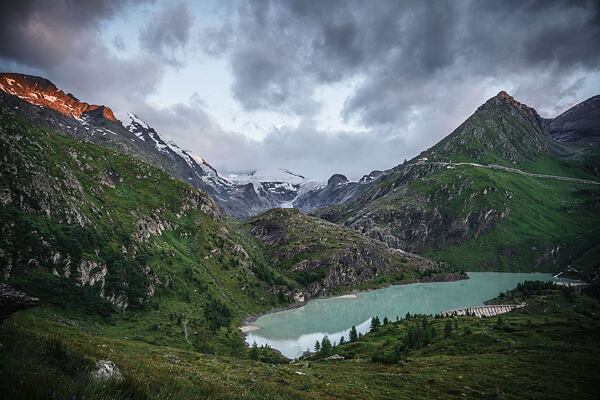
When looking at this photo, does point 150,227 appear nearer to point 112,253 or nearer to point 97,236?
point 97,236

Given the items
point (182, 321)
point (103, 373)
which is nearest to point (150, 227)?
point (182, 321)

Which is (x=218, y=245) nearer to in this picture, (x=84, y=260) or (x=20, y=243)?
(x=84, y=260)

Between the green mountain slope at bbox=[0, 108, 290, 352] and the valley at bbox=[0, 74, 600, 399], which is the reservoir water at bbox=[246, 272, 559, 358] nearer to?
the valley at bbox=[0, 74, 600, 399]

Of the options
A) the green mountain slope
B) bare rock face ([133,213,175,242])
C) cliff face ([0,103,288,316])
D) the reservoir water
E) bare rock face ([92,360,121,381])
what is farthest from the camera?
bare rock face ([133,213,175,242])

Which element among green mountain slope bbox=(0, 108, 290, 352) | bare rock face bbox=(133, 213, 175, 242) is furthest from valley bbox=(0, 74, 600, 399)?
bare rock face bbox=(133, 213, 175, 242)

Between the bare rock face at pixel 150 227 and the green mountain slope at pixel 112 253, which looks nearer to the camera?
the green mountain slope at pixel 112 253

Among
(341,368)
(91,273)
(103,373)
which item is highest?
(91,273)

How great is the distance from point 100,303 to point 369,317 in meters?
118

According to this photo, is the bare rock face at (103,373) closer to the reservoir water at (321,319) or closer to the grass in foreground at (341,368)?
the grass in foreground at (341,368)

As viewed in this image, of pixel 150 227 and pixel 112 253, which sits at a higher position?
pixel 150 227

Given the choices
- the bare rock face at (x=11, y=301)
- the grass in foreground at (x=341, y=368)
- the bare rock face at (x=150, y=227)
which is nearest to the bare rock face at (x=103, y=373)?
the grass in foreground at (x=341, y=368)

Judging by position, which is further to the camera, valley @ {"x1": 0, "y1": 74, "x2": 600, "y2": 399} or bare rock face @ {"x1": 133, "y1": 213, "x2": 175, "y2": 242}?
bare rock face @ {"x1": 133, "y1": 213, "x2": 175, "y2": 242}

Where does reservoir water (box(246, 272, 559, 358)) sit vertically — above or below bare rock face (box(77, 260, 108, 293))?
below

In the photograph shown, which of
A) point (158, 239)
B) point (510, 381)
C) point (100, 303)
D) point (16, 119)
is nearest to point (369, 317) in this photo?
point (158, 239)
